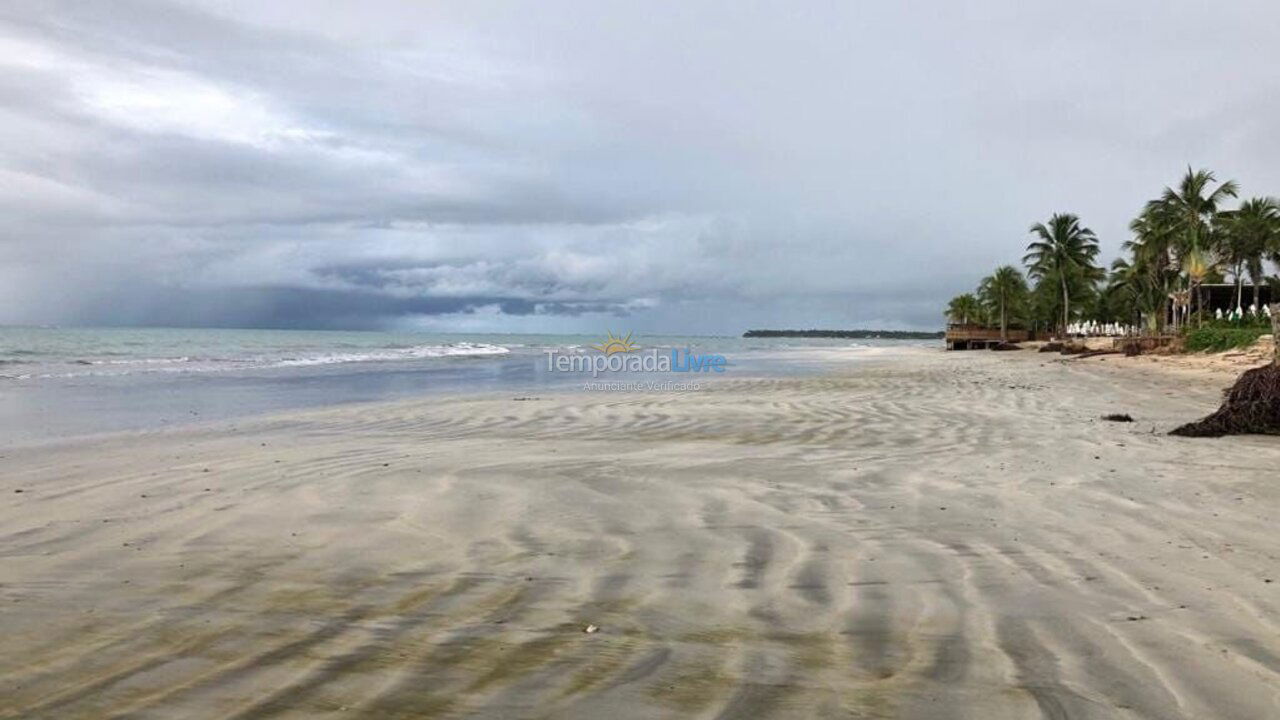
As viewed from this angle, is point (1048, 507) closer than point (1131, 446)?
Yes

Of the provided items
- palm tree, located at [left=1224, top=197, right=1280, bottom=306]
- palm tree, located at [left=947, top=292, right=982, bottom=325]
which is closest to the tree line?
palm tree, located at [left=1224, top=197, right=1280, bottom=306]

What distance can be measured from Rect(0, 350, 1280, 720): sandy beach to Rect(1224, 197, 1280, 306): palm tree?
5599cm

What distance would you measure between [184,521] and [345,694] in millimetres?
3642

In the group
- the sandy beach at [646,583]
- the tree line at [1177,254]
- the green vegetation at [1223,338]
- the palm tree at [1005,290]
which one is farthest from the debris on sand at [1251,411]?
the palm tree at [1005,290]

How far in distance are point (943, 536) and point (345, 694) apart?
3853 millimetres

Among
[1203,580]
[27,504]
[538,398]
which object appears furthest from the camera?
[538,398]

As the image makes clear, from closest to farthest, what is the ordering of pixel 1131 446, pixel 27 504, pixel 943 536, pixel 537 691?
pixel 537 691
pixel 943 536
pixel 27 504
pixel 1131 446

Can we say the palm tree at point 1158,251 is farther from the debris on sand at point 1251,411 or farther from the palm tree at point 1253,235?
the debris on sand at point 1251,411

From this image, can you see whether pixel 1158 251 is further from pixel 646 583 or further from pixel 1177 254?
pixel 646 583

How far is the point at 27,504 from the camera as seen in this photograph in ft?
21.5

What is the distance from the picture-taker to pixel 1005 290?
8919 cm

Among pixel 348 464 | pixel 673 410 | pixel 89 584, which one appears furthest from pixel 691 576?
pixel 673 410

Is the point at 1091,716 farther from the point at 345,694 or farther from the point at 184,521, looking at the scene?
the point at 184,521

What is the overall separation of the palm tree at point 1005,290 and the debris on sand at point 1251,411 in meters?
79.6
